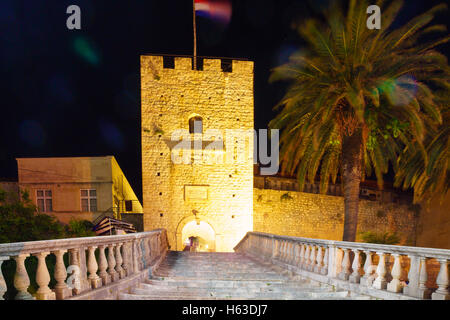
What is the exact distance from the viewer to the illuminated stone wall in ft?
55.4

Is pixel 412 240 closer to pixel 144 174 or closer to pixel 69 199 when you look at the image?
pixel 144 174

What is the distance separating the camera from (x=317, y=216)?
1748 centimetres

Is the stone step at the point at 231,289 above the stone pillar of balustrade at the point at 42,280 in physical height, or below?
below

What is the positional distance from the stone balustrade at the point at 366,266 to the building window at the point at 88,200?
1233 centimetres

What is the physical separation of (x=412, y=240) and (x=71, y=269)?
68.6 ft

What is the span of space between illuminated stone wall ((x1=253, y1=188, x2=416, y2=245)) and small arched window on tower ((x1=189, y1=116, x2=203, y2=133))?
562 cm

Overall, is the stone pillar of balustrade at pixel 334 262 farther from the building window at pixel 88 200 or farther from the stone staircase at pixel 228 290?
the building window at pixel 88 200

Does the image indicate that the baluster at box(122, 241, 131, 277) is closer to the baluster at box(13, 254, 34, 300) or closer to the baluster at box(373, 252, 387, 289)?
the baluster at box(13, 254, 34, 300)

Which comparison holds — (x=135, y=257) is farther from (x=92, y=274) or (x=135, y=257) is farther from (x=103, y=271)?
(x=92, y=274)

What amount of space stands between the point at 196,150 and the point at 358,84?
9.25m

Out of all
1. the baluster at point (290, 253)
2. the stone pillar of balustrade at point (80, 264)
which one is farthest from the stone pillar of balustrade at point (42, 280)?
the baluster at point (290, 253)

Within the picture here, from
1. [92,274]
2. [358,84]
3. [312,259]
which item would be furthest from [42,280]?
[358,84]

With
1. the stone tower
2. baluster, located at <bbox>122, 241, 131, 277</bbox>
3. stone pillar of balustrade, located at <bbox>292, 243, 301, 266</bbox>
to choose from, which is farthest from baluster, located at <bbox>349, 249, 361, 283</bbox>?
the stone tower

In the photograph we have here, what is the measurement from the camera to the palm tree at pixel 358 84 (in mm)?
6703
